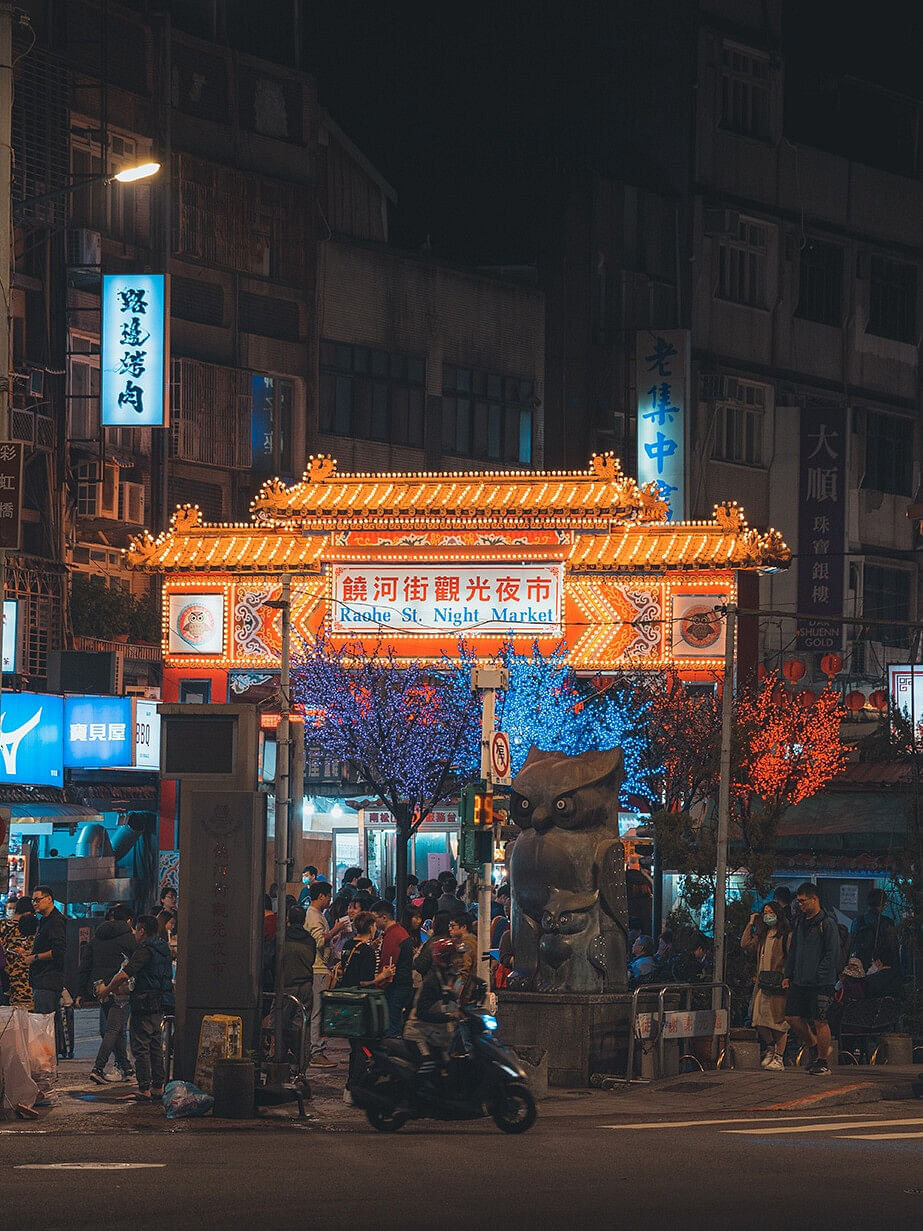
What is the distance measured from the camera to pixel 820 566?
49.6 metres

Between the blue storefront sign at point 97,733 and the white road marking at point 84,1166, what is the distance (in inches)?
883

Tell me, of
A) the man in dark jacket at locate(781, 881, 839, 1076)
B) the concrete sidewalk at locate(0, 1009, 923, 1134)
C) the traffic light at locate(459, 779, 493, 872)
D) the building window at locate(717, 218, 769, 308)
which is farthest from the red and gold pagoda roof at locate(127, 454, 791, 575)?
the building window at locate(717, 218, 769, 308)

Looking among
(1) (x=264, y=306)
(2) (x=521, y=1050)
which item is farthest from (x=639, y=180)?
(2) (x=521, y=1050)

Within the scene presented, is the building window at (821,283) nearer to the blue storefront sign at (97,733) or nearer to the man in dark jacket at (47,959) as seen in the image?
the blue storefront sign at (97,733)

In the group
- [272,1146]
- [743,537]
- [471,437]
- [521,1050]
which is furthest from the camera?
[471,437]

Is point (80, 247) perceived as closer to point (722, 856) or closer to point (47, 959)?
point (47, 959)

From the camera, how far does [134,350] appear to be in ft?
128

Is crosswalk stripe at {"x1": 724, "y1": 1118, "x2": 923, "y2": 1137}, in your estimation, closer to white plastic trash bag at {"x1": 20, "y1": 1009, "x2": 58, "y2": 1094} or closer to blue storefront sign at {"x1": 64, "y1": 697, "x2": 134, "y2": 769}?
white plastic trash bag at {"x1": 20, "y1": 1009, "x2": 58, "y2": 1094}

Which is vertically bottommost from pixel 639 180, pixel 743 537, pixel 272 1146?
pixel 272 1146

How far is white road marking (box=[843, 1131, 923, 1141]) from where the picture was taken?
16148 mm

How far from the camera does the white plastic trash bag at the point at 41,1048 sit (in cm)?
1830

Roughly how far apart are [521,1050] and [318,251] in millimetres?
29390

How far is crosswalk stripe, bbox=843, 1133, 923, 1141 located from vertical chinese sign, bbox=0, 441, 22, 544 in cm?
827

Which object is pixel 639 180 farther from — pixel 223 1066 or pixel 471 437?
pixel 223 1066
